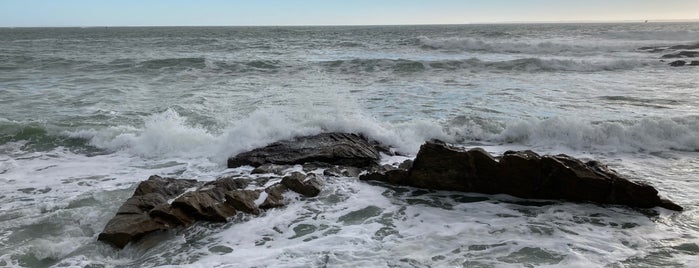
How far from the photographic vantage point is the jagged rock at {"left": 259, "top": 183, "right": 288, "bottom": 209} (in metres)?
6.17

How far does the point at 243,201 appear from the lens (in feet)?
19.8

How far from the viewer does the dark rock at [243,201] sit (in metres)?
5.97

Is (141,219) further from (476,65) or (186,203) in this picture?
(476,65)


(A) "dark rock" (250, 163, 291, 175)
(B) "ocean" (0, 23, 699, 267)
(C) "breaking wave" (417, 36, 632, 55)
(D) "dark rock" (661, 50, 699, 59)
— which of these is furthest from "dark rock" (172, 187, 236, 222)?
(C) "breaking wave" (417, 36, 632, 55)

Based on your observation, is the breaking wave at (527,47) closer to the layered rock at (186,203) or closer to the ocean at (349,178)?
the ocean at (349,178)

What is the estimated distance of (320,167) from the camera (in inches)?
308

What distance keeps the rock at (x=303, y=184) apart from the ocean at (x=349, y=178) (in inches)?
6.3

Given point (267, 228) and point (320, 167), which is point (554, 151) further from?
point (267, 228)

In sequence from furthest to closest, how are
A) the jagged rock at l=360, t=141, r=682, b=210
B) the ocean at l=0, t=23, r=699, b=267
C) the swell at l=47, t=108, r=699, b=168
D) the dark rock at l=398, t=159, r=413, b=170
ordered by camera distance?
1. the swell at l=47, t=108, r=699, b=168
2. the dark rock at l=398, t=159, r=413, b=170
3. the jagged rock at l=360, t=141, r=682, b=210
4. the ocean at l=0, t=23, r=699, b=267

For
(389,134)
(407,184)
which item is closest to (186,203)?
(407,184)

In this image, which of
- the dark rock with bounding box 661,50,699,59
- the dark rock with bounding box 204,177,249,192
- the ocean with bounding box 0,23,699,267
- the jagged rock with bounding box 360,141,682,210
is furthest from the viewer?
the dark rock with bounding box 661,50,699,59

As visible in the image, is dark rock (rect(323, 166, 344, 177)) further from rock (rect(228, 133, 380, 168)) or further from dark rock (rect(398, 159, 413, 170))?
dark rock (rect(398, 159, 413, 170))

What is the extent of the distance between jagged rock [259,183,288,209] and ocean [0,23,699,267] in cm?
19

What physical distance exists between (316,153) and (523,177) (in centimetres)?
332
